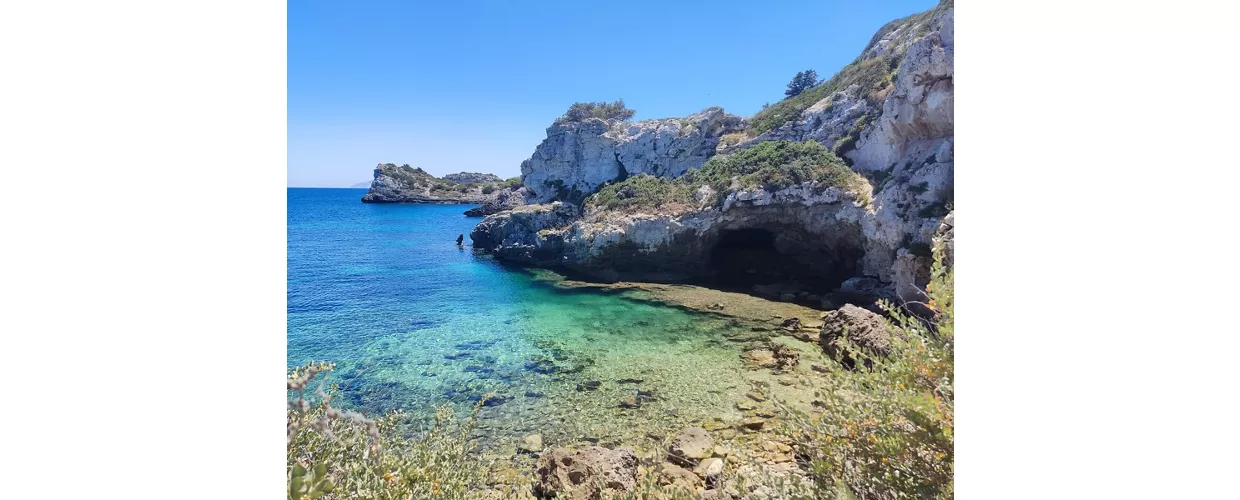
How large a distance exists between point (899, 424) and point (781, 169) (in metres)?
15.6

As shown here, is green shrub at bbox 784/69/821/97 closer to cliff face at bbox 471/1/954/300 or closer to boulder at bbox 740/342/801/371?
cliff face at bbox 471/1/954/300

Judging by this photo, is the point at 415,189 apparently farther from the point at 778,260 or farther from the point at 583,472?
the point at 583,472

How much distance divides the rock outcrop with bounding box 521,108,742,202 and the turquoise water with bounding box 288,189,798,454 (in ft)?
27.6

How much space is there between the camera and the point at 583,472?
17.1 feet

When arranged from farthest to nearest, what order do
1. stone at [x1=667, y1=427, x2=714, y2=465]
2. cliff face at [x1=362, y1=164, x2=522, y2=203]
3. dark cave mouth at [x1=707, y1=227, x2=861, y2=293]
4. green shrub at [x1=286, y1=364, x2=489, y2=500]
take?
cliff face at [x1=362, y1=164, x2=522, y2=203] → dark cave mouth at [x1=707, y1=227, x2=861, y2=293] → stone at [x1=667, y1=427, x2=714, y2=465] → green shrub at [x1=286, y1=364, x2=489, y2=500]

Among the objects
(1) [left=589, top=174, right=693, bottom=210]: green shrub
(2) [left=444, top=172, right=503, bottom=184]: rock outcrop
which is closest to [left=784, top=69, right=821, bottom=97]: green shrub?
(1) [left=589, top=174, right=693, bottom=210]: green shrub

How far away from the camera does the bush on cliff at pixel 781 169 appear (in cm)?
1644

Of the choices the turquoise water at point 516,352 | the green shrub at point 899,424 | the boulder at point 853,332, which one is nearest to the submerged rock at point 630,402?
the turquoise water at point 516,352

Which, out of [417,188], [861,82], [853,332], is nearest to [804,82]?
[861,82]

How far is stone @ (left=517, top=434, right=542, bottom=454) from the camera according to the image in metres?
6.80

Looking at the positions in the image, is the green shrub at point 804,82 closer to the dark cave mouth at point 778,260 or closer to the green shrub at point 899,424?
the dark cave mouth at point 778,260

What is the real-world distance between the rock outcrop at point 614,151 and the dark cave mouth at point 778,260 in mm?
4529
